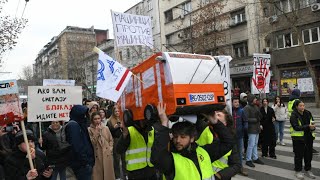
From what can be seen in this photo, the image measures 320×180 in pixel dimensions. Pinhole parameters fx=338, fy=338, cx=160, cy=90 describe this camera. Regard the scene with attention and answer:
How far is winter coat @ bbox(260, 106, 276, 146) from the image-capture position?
29.9ft

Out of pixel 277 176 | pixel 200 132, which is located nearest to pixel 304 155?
pixel 277 176

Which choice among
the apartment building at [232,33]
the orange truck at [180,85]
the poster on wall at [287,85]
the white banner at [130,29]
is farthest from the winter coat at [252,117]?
the apartment building at [232,33]

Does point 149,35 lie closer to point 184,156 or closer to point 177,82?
point 177,82

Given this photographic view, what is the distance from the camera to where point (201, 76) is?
3557 millimetres

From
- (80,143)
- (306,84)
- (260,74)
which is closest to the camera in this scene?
(80,143)

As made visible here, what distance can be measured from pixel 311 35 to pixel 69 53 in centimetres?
3572

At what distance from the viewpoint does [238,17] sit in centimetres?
3041

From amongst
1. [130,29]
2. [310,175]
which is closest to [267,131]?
[310,175]

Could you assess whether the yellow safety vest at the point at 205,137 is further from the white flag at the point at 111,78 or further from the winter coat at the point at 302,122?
the winter coat at the point at 302,122

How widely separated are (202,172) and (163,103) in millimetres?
776

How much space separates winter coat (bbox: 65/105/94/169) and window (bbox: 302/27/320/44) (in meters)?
23.2

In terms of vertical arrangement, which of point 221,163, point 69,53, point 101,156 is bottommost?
point 101,156

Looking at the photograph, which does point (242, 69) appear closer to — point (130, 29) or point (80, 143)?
point (130, 29)

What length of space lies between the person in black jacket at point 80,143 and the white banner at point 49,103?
684mm
